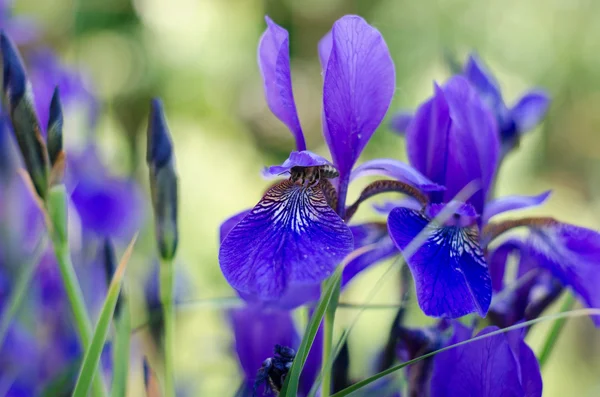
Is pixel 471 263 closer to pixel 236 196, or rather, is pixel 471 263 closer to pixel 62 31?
pixel 236 196

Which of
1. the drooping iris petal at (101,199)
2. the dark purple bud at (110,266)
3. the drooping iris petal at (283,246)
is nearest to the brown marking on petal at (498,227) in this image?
the drooping iris petal at (283,246)

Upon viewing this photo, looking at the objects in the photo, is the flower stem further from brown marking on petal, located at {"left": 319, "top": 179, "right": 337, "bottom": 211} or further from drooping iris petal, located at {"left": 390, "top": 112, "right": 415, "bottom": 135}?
drooping iris petal, located at {"left": 390, "top": 112, "right": 415, "bottom": 135}

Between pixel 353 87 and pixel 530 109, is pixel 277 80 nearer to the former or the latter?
pixel 353 87

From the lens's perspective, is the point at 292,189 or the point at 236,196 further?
the point at 236,196

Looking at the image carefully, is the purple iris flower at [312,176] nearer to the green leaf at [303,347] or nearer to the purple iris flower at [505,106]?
the green leaf at [303,347]

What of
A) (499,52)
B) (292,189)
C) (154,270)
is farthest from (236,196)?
(292,189)

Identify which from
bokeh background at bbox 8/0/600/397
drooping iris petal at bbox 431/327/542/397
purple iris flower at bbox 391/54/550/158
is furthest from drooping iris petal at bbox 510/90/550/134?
bokeh background at bbox 8/0/600/397
